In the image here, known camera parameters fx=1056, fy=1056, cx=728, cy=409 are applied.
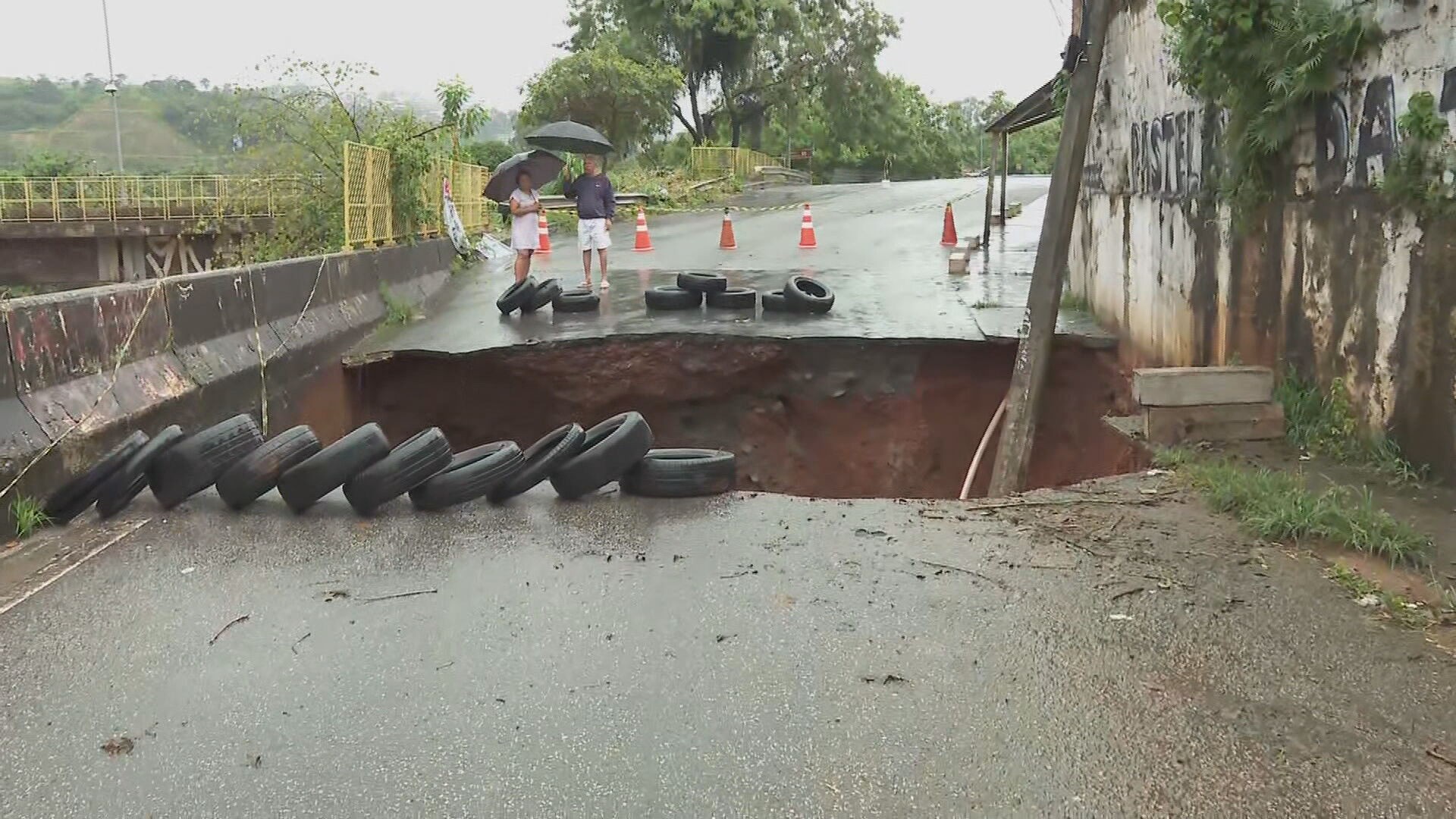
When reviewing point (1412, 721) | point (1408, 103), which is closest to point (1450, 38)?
point (1408, 103)

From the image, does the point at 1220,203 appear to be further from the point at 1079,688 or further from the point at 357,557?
the point at 357,557

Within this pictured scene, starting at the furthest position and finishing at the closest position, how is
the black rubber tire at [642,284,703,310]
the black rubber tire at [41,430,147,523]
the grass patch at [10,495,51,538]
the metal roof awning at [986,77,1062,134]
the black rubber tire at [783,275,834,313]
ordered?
the metal roof awning at [986,77,1062,134] < the black rubber tire at [642,284,703,310] < the black rubber tire at [783,275,834,313] < the black rubber tire at [41,430,147,523] < the grass patch at [10,495,51,538]

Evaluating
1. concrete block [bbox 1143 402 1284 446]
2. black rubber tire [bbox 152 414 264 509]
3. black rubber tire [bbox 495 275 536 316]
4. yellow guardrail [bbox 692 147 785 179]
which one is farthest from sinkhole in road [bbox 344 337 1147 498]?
yellow guardrail [bbox 692 147 785 179]

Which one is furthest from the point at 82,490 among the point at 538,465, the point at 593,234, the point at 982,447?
the point at 593,234

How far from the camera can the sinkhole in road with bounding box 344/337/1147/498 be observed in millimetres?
9930

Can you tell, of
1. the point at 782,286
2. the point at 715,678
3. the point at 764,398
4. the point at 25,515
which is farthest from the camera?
the point at 782,286

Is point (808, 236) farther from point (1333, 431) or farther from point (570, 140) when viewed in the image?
point (1333, 431)

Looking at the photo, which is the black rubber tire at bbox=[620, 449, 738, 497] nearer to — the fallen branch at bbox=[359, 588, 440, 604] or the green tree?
the fallen branch at bbox=[359, 588, 440, 604]

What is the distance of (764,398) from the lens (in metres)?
10.5

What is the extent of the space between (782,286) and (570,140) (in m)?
3.32

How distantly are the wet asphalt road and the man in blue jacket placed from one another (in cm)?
779

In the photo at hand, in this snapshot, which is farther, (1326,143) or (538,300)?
(538,300)

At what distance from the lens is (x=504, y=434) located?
10.5m

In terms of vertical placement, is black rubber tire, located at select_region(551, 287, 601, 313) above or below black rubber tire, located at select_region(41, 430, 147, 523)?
above
